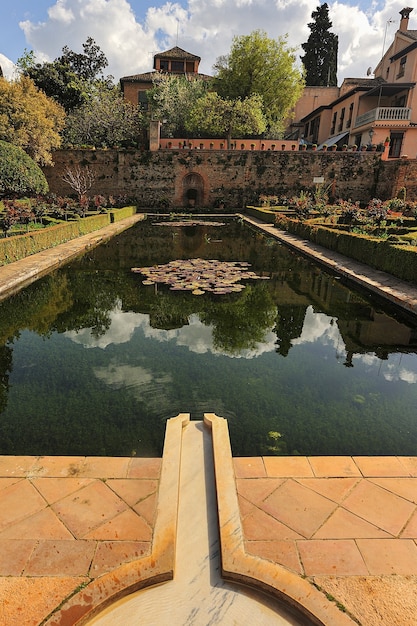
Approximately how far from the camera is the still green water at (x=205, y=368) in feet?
10.7

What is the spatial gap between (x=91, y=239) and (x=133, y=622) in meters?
13.2

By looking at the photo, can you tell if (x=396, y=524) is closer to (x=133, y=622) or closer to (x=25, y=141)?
(x=133, y=622)

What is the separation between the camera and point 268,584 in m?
1.68

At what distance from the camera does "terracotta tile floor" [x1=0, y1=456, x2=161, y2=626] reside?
1.84m

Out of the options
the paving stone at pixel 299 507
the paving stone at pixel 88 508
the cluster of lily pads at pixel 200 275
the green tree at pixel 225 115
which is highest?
the green tree at pixel 225 115

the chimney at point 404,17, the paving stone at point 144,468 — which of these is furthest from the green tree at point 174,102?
the paving stone at point 144,468

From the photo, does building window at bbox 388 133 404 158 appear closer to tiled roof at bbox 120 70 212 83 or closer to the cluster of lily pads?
tiled roof at bbox 120 70 212 83

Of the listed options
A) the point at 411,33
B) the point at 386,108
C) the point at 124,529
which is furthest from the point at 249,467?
the point at 411,33

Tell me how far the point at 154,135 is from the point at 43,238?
68.8 ft

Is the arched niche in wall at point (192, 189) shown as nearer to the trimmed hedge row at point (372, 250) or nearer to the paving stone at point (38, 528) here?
the trimmed hedge row at point (372, 250)

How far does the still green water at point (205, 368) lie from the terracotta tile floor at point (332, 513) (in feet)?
0.97

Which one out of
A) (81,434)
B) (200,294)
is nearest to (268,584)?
(81,434)

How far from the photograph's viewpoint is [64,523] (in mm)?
2236

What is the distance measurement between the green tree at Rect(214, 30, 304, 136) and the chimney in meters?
8.59
